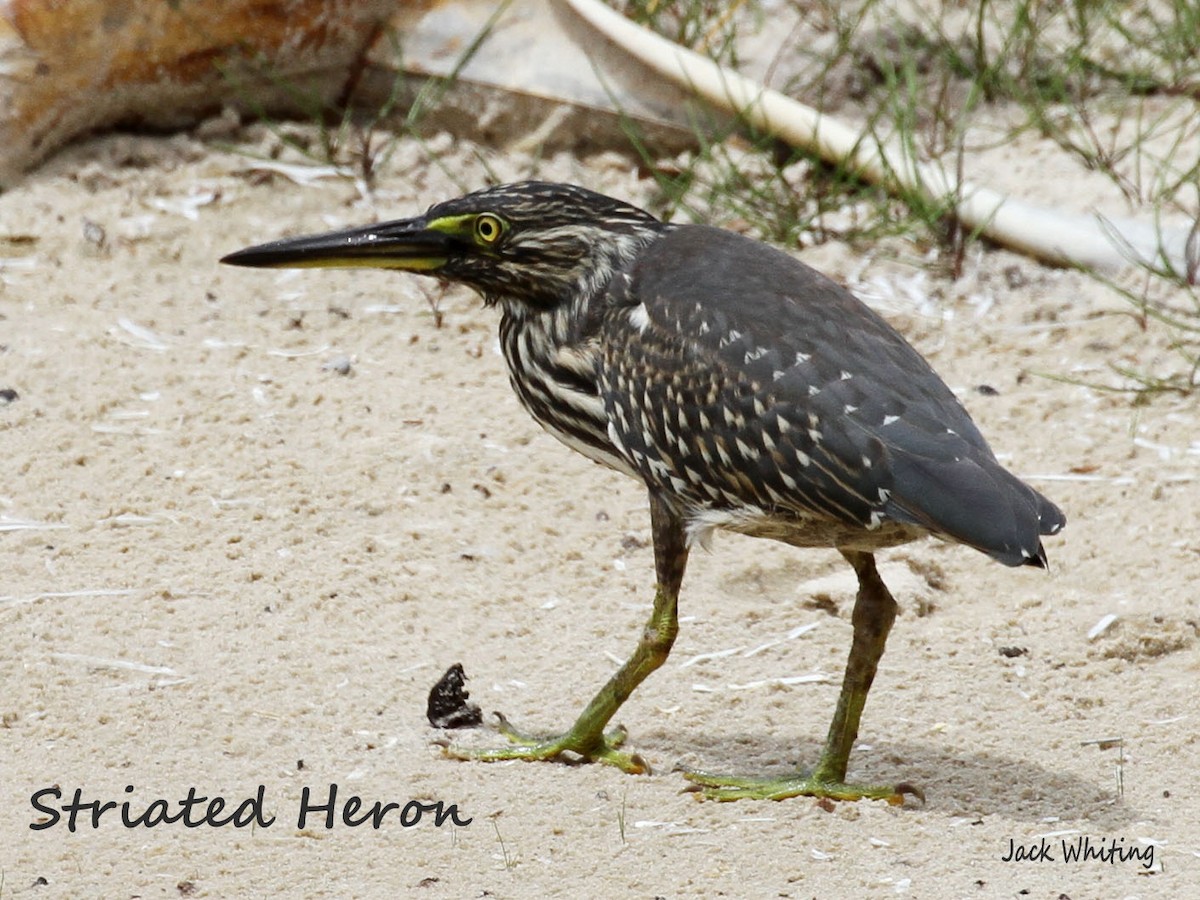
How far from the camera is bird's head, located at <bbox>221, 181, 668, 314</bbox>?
4105 mm

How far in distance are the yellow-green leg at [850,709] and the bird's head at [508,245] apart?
0.92 meters

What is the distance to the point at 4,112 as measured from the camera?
21.1 ft

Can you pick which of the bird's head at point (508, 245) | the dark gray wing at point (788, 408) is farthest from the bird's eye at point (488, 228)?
the dark gray wing at point (788, 408)

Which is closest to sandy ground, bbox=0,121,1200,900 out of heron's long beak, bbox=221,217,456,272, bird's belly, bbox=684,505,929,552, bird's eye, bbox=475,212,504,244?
bird's belly, bbox=684,505,929,552

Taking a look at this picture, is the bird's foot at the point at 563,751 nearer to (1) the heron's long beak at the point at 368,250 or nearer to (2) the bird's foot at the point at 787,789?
(2) the bird's foot at the point at 787,789

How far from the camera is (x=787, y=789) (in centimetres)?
391

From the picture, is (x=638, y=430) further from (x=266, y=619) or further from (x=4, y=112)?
(x=4, y=112)

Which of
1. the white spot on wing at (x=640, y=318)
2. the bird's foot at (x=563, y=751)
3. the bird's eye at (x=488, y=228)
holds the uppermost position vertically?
the bird's eye at (x=488, y=228)

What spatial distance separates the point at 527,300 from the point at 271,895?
1.54 meters

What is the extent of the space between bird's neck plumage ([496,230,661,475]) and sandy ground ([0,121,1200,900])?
0.69m

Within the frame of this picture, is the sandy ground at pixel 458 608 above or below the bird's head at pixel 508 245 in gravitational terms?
below

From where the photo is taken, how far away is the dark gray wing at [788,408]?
3480mm

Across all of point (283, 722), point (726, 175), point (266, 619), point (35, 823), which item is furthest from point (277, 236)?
Answer: point (35, 823)

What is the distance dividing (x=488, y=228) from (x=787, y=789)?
4.86 feet
